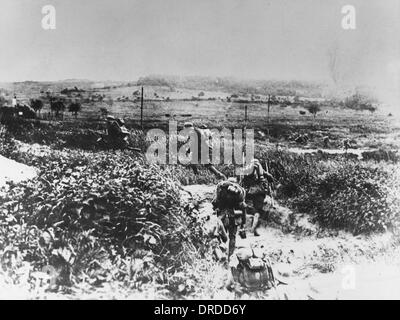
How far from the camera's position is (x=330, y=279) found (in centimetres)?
523

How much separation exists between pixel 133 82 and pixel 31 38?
131 centimetres

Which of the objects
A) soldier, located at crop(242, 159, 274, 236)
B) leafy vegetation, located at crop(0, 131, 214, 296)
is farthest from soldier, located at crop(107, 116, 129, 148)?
soldier, located at crop(242, 159, 274, 236)

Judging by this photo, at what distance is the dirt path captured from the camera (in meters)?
5.21

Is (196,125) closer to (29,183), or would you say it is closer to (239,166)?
(239,166)

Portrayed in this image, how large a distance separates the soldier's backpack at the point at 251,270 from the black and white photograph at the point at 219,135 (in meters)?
0.01

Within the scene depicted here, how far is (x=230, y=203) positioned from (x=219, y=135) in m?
0.81

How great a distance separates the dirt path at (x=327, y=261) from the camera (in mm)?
5207

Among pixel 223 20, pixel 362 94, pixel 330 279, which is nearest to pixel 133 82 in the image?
pixel 223 20

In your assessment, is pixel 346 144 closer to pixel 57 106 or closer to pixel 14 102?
pixel 57 106

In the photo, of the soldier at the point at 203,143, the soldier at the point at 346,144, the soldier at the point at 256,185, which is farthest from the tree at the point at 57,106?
the soldier at the point at 346,144

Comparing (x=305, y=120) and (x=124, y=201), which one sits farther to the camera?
(x=305, y=120)

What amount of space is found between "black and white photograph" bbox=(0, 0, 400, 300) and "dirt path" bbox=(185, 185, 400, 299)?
1 centimetres

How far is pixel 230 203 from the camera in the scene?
5391mm

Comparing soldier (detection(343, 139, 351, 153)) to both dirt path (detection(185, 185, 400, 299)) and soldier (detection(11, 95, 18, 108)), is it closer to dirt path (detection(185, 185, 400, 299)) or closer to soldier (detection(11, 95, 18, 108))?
dirt path (detection(185, 185, 400, 299))
